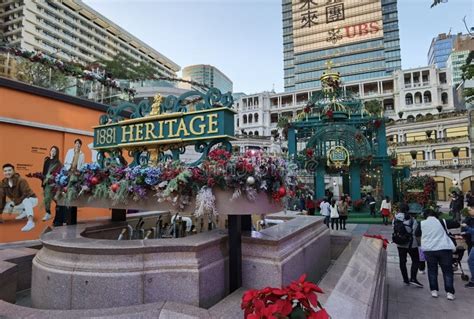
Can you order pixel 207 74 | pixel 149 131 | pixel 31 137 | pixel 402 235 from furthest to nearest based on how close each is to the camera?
pixel 207 74 → pixel 31 137 → pixel 402 235 → pixel 149 131

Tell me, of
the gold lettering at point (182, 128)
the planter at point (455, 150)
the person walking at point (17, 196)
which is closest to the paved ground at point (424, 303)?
the gold lettering at point (182, 128)

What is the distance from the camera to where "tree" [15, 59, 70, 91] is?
8306mm

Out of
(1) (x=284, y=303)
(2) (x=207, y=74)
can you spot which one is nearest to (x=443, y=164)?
(1) (x=284, y=303)

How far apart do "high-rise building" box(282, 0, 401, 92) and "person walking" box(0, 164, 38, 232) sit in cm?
8983

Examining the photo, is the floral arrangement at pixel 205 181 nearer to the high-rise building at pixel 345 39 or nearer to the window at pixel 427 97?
the window at pixel 427 97

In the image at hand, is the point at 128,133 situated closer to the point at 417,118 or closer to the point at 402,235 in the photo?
the point at 402,235

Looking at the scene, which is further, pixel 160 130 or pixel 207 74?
pixel 207 74

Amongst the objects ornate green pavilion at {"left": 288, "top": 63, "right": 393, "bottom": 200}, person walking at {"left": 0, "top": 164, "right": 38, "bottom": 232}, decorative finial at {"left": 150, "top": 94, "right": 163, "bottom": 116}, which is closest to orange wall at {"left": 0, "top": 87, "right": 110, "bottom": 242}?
person walking at {"left": 0, "top": 164, "right": 38, "bottom": 232}

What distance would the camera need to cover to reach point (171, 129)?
4195 mm

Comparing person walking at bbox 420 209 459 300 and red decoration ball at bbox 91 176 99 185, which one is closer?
red decoration ball at bbox 91 176 99 185

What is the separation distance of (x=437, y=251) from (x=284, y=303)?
4865 mm

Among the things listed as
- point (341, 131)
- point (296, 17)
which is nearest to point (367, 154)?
point (341, 131)

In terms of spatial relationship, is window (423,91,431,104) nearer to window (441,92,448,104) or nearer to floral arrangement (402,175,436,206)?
window (441,92,448,104)

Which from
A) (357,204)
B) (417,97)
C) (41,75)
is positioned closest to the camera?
(41,75)
